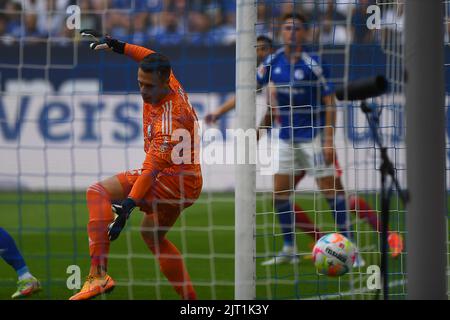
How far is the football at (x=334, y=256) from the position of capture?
5.99 metres

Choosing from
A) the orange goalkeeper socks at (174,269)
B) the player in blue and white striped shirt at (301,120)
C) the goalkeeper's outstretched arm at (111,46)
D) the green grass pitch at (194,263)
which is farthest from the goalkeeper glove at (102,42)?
the player in blue and white striped shirt at (301,120)

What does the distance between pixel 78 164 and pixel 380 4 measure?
9.51 meters

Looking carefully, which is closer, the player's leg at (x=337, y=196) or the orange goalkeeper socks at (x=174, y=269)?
the orange goalkeeper socks at (x=174, y=269)

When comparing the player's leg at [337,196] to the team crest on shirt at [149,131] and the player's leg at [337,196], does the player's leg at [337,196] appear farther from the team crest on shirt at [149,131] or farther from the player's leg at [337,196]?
the team crest on shirt at [149,131]

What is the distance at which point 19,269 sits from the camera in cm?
629

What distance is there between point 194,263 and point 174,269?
7.40 feet

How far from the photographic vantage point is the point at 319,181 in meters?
7.80

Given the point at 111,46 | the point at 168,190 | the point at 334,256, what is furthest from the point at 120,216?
the point at 334,256

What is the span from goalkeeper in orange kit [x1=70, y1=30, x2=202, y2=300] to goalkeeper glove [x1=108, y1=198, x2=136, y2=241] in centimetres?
13

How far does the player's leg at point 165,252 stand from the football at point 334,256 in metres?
0.92
